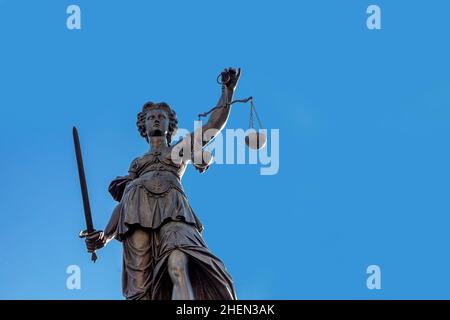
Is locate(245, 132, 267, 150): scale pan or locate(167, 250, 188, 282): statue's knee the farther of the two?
locate(245, 132, 267, 150): scale pan

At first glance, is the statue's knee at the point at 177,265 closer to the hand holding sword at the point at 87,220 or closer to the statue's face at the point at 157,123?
the hand holding sword at the point at 87,220

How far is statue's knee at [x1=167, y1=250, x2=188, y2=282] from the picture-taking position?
17406mm

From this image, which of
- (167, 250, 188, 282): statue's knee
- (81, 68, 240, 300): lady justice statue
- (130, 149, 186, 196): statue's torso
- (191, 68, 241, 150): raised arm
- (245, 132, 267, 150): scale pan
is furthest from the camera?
(191, 68, 241, 150): raised arm

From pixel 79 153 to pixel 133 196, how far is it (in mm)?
1122

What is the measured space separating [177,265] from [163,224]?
4.29 feet

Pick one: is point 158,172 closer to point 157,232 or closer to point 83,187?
point 157,232

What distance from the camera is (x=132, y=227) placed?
18.8 meters

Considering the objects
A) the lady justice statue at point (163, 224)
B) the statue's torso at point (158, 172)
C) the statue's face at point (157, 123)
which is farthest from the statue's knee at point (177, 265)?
the statue's face at point (157, 123)

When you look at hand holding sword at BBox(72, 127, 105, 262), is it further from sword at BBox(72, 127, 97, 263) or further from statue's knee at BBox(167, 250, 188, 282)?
statue's knee at BBox(167, 250, 188, 282)

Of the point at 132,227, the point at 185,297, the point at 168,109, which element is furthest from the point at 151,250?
the point at 168,109

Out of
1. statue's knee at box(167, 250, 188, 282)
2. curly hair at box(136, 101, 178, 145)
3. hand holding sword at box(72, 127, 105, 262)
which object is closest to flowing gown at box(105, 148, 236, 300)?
statue's knee at box(167, 250, 188, 282)

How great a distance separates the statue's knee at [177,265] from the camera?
17.4 meters

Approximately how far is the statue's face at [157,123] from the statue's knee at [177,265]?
11.5 feet
